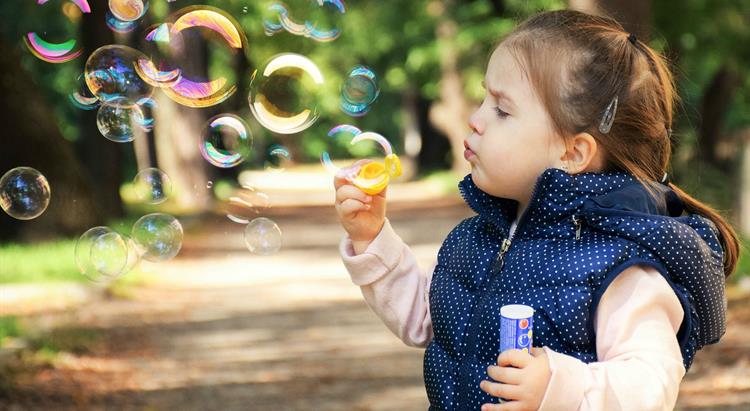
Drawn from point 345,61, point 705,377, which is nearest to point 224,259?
point 705,377

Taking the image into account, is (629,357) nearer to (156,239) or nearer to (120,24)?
(156,239)

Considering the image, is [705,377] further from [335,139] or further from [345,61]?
[345,61]

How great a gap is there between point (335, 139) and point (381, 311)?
1043 millimetres

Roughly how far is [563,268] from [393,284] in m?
0.56

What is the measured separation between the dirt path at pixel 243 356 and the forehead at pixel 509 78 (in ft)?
11.6

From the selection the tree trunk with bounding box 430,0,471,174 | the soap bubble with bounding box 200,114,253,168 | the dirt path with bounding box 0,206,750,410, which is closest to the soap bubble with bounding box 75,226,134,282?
the soap bubble with bounding box 200,114,253,168

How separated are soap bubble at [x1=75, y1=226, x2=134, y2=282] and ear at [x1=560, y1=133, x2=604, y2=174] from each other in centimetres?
235

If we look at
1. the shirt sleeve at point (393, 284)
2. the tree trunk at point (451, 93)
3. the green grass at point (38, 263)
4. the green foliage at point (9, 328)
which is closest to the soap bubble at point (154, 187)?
the shirt sleeve at point (393, 284)

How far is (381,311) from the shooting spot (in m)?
2.54

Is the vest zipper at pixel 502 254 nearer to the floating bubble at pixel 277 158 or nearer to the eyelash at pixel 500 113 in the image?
the eyelash at pixel 500 113

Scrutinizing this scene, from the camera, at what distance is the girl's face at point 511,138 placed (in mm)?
2154

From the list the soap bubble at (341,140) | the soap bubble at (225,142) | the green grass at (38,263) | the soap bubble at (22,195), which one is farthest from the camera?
the green grass at (38,263)

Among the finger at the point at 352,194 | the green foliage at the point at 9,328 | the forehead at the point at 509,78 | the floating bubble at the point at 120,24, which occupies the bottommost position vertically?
the green foliage at the point at 9,328

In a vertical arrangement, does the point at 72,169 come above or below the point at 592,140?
below
